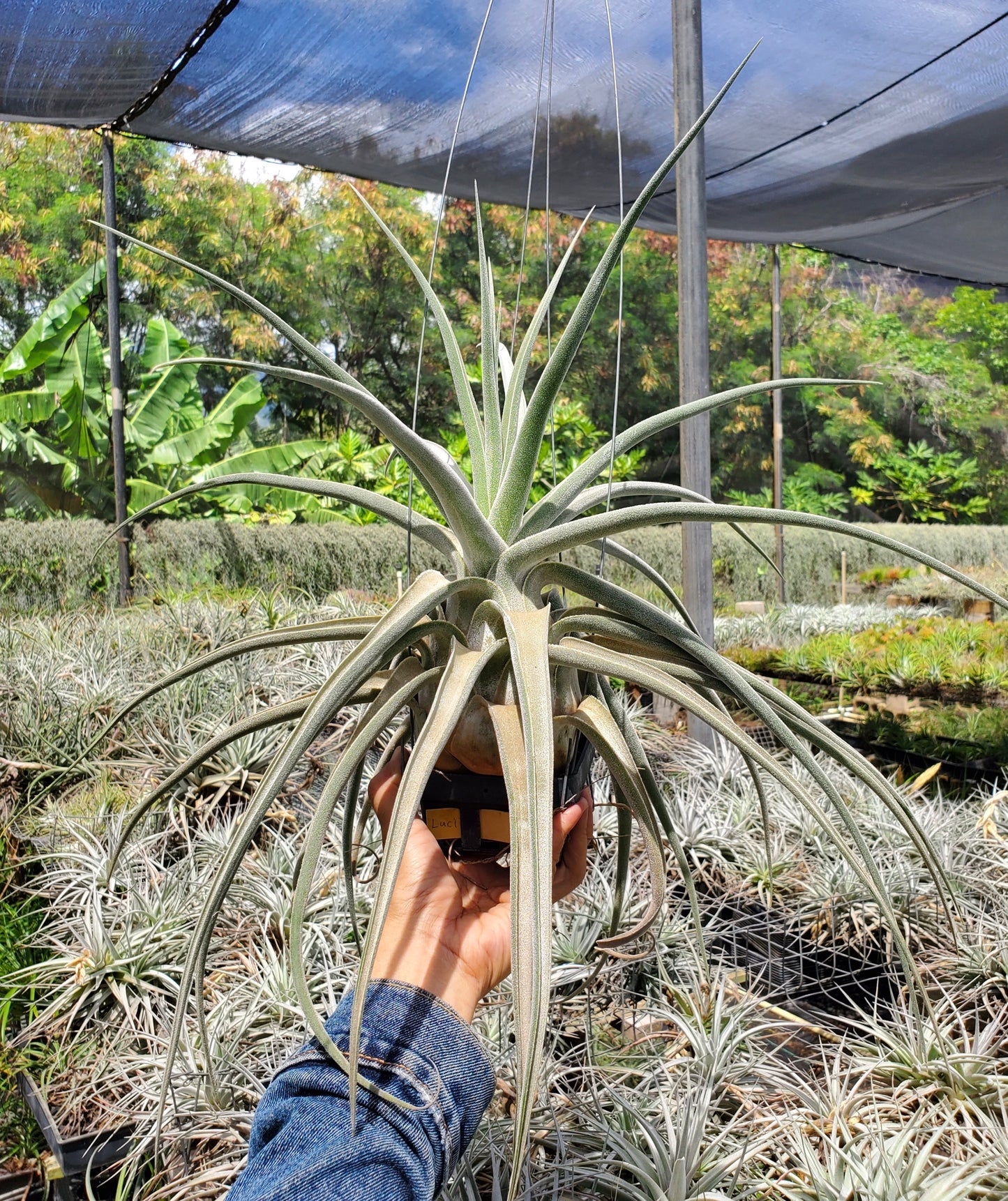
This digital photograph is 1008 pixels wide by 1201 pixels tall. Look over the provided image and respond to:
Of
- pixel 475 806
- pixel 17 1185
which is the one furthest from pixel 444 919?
pixel 17 1185

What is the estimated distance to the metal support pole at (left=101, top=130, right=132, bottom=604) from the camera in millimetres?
4746

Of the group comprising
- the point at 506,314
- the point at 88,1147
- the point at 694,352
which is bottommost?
the point at 88,1147

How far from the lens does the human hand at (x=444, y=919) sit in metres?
0.81

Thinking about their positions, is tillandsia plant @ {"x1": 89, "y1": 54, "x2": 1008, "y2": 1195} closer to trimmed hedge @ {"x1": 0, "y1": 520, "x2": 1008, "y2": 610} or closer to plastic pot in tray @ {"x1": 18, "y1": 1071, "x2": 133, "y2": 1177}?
plastic pot in tray @ {"x1": 18, "y1": 1071, "x2": 133, "y2": 1177}

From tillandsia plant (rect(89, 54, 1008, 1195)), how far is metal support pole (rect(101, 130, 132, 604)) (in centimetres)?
439

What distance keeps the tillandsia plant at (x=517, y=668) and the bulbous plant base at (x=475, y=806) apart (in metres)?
0.02

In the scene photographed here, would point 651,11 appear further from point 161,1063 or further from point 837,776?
point 161,1063

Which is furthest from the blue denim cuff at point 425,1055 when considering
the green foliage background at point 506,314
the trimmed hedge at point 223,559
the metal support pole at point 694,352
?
the green foliage background at point 506,314

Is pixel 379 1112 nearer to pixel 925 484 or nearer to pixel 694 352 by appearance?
pixel 694 352

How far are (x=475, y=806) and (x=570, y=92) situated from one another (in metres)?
3.77

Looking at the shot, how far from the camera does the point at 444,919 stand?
84 centimetres

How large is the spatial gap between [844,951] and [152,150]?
1474 cm

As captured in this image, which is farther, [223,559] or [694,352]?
[223,559]

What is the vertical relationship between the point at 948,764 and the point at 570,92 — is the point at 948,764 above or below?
below
